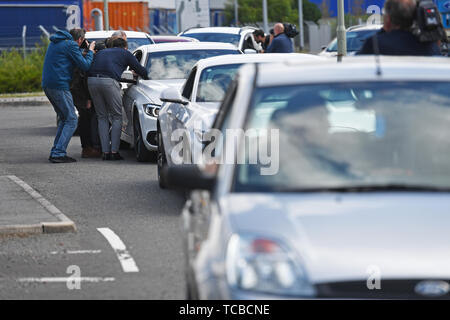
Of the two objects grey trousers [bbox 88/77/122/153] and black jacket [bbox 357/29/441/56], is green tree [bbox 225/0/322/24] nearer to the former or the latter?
grey trousers [bbox 88/77/122/153]

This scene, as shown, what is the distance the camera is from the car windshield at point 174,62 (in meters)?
16.5

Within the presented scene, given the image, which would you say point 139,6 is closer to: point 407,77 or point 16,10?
point 16,10

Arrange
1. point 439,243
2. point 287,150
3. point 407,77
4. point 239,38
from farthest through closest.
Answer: point 239,38 < point 407,77 < point 287,150 < point 439,243

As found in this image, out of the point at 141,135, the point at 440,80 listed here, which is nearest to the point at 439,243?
the point at 440,80

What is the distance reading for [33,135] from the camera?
71.4 feet

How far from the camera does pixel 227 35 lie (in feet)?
94.3

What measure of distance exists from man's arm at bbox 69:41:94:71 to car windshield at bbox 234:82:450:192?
10.5 meters

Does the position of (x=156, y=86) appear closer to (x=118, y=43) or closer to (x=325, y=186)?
(x=118, y=43)

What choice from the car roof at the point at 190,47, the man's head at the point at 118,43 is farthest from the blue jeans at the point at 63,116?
the car roof at the point at 190,47

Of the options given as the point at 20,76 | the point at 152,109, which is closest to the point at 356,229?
the point at 152,109

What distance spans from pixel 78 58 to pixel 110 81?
55 centimetres

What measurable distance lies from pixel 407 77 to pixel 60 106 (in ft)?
37.6

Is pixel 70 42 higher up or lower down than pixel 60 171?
higher up
